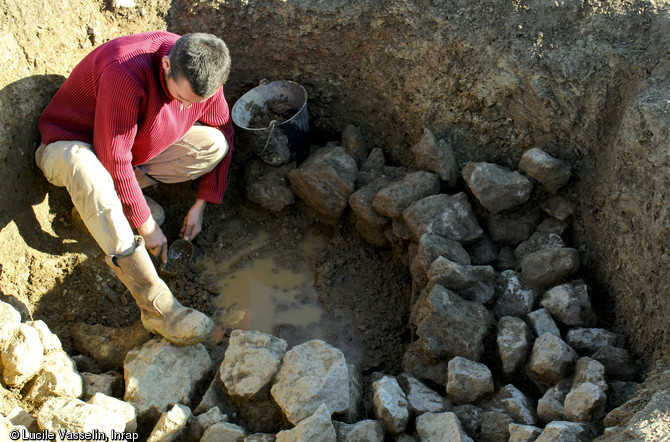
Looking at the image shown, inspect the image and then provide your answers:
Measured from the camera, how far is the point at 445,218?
10.6 ft

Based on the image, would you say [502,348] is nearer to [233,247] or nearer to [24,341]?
[233,247]

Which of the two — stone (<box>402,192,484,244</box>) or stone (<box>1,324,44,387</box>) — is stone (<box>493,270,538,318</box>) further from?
stone (<box>1,324,44,387</box>)

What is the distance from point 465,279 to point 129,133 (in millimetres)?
1788

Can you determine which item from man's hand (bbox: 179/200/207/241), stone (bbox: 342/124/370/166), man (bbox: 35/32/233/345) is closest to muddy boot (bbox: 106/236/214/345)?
man (bbox: 35/32/233/345)

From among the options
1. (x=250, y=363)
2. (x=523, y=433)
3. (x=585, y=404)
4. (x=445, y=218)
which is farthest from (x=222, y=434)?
(x=445, y=218)

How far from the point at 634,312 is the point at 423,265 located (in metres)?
1.00

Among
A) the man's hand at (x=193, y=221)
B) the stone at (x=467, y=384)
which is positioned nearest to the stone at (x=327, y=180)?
the man's hand at (x=193, y=221)

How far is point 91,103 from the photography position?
119 inches

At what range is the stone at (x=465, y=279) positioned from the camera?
292 cm

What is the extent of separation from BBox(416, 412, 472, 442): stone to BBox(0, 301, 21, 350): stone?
1813 mm

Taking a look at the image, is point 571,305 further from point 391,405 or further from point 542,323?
point 391,405

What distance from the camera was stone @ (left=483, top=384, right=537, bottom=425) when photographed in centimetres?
240

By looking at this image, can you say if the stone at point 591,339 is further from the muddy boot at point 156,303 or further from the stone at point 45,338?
the stone at point 45,338

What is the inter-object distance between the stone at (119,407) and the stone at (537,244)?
2.07 m
